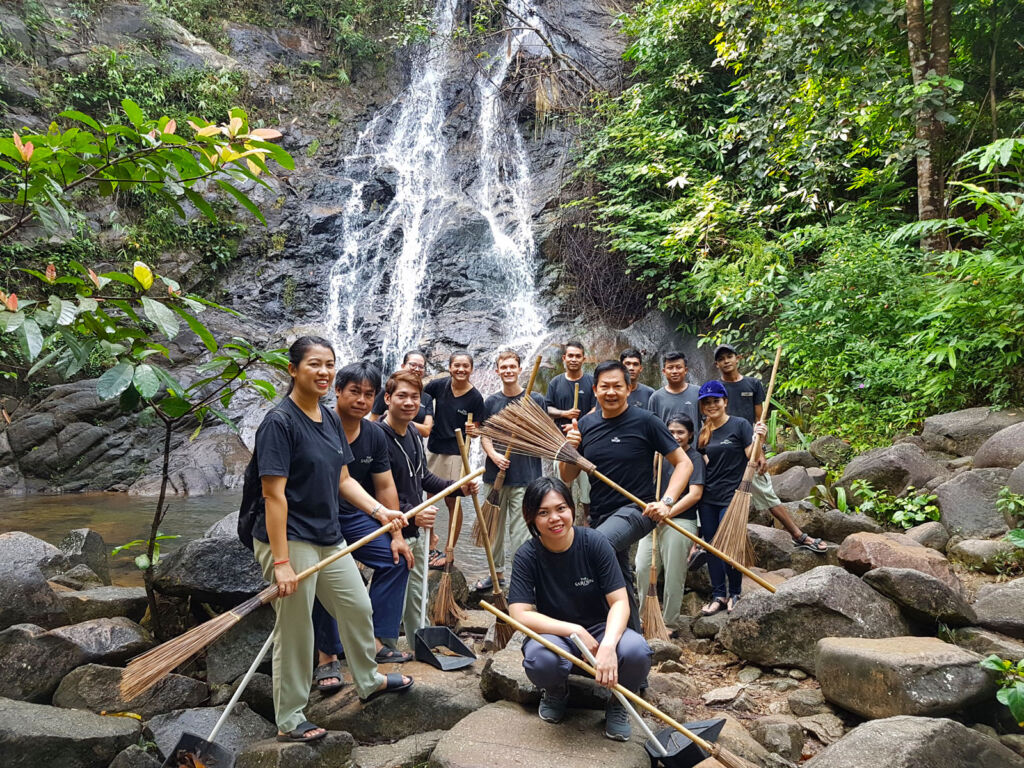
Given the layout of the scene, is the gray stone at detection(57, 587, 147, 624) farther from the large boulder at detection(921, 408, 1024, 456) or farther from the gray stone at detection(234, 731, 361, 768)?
the large boulder at detection(921, 408, 1024, 456)

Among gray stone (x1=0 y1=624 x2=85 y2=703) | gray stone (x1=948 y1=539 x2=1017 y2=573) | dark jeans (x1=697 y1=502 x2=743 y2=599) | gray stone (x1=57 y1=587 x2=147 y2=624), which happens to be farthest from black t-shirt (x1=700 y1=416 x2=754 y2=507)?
gray stone (x1=0 y1=624 x2=85 y2=703)

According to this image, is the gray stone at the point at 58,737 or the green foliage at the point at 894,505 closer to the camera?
the gray stone at the point at 58,737

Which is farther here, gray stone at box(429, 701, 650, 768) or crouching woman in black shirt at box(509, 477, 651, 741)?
crouching woman in black shirt at box(509, 477, 651, 741)

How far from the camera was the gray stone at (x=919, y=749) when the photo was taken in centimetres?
247

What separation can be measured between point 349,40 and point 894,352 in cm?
1758

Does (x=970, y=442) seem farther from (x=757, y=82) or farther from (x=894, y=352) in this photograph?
(x=757, y=82)

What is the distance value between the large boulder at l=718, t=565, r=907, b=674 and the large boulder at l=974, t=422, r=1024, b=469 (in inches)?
87.3

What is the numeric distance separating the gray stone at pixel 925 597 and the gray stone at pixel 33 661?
477 cm

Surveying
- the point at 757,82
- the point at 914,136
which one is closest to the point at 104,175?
the point at 914,136

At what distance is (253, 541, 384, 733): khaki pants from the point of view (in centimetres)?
308

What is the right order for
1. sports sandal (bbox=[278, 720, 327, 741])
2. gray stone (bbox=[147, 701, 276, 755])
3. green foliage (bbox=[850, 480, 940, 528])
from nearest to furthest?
1. sports sandal (bbox=[278, 720, 327, 741])
2. gray stone (bbox=[147, 701, 276, 755])
3. green foliage (bbox=[850, 480, 940, 528])

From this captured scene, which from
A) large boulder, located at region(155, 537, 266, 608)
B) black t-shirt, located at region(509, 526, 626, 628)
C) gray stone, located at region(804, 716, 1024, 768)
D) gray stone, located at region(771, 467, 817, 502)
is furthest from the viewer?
gray stone, located at region(771, 467, 817, 502)

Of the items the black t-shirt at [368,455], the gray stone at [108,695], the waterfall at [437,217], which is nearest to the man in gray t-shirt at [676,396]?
the black t-shirt at [368,455]

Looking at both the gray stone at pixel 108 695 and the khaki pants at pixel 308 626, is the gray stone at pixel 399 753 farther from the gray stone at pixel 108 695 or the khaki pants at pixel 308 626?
the gray stone at pixel 108 695
